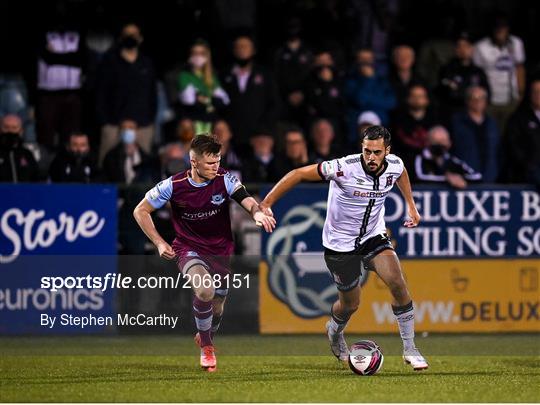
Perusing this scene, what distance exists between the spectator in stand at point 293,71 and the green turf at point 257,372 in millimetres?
3498

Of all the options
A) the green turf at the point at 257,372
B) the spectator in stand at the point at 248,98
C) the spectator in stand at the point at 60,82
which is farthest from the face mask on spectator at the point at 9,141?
the spectator in stand at the point at 248,98

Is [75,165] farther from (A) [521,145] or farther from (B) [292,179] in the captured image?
(A) [521,145]

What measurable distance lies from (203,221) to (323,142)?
414cm

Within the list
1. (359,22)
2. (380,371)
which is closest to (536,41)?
(359,22)

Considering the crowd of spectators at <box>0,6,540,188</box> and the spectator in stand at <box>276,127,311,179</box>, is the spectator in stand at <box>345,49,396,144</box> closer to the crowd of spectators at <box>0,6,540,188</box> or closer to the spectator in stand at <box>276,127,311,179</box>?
the crowd of spectators at <box>0,6,540,188</box>

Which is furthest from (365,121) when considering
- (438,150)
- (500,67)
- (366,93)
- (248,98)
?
(500,67)

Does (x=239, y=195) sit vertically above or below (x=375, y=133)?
below

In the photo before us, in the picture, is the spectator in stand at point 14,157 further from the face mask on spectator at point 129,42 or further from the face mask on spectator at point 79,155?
the face mask on spectator at point 129,42

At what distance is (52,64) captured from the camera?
54.4ft

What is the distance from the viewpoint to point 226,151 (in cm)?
1619

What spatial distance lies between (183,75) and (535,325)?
503 centimetres

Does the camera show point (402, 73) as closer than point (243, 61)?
No

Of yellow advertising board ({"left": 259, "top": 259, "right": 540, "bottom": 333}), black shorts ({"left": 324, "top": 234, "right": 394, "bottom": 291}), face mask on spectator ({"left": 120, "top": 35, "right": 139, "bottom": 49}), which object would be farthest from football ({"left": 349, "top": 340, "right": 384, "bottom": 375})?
face mask on spectator ({"left": 120, "top": 35, "right": 139, "bottom": 49})

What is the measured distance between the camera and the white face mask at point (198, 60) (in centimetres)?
1666
